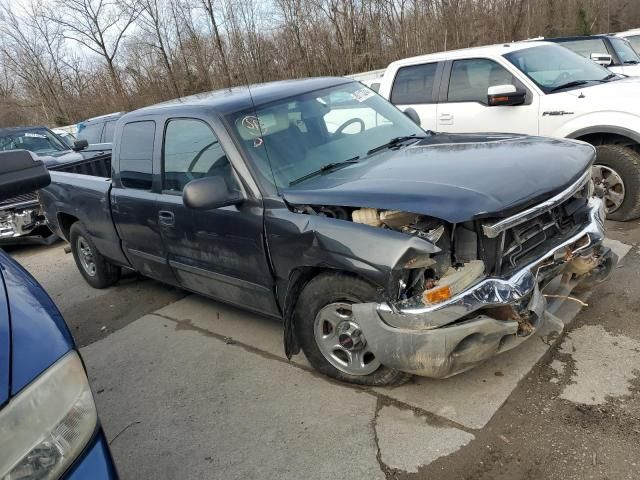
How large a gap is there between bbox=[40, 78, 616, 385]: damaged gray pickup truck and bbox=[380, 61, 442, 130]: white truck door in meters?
2.36

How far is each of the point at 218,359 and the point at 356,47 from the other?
2353cm

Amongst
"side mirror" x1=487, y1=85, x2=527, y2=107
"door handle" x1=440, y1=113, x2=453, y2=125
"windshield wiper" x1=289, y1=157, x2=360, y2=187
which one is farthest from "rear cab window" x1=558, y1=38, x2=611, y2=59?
→ "windshield wiper" x1=289, y1=157, x2=360, y2=187

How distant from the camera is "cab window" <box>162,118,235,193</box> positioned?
3473mm

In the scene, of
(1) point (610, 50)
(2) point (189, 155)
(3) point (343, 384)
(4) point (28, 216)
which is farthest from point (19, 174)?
(1) point (610, 50)

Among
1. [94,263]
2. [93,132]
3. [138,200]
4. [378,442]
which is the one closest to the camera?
[378,442]

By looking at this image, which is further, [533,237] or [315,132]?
[315,132]

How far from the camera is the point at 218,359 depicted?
12.4 ft

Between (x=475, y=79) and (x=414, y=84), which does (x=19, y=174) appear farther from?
(x=414, y=84)

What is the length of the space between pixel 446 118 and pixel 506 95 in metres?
0.87

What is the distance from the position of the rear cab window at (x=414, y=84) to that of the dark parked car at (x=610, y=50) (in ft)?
10.0

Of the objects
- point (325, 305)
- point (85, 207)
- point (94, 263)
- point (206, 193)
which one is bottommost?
point (94, 263)

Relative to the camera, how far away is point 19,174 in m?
2.34

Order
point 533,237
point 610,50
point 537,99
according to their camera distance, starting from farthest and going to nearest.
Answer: point 610,50 < point 537,99 < point 533,237

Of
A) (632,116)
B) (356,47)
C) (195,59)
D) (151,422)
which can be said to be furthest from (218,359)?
(195,59)
